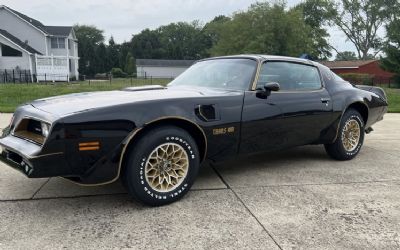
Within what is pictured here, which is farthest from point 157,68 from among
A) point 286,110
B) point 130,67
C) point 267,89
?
point 267,89

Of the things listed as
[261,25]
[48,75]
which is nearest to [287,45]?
[261,25]

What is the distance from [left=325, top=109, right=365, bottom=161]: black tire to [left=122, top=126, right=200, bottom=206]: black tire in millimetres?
2369

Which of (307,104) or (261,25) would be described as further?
(261,25)

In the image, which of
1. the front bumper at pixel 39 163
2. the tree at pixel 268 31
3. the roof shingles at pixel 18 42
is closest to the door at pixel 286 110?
the front bumper at pixel 39 163

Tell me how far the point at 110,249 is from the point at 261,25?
123 feet

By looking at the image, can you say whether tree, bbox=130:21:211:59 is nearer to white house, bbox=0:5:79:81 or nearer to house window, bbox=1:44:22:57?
white house, bbox=0:5:79:81

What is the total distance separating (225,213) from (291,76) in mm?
2117

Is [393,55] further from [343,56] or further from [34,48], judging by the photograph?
[343,56]

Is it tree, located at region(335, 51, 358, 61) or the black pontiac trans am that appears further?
tree, located at region(335, 51, 358, 61)

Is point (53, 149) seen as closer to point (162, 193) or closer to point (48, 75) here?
point (162, 193)

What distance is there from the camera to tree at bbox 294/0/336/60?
6028 cm

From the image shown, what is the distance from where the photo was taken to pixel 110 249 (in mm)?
2732

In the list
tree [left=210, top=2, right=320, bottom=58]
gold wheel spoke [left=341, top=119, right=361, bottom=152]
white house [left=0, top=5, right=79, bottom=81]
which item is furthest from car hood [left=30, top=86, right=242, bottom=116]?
white house [left=0, top=5, right=79, bottom=81]

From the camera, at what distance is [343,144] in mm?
5266
